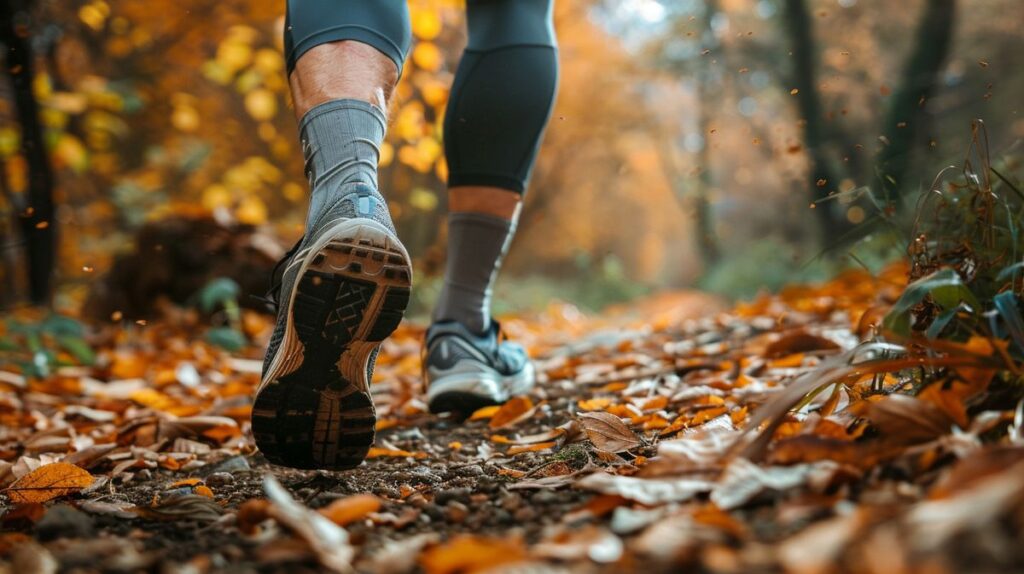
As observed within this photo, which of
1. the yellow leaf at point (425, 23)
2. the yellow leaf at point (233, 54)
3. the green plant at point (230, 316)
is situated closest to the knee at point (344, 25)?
the green plant at point (230, 316)

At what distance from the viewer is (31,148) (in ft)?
11.0

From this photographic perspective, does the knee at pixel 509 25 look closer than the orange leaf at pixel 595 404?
No

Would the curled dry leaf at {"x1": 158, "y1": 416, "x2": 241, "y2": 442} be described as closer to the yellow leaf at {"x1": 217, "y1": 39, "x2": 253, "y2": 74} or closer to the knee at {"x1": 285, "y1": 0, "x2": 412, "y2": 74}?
the knee at {"x1": 285, "y1": 0, "x2": 412, "y2": 74}

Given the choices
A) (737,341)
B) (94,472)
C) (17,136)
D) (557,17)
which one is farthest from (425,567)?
(557,17)

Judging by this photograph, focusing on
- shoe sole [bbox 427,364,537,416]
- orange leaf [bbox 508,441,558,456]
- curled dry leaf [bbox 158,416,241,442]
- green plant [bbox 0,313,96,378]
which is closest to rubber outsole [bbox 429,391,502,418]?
shoe sole [bbox 427,364,537,416]

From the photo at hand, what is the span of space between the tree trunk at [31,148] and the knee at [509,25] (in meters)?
2.08

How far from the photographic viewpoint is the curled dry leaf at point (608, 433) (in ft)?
3.76

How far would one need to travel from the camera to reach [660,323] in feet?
10.2

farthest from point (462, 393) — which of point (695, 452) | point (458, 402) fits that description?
point (695, 452)

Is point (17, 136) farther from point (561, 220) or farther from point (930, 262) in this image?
point (561, 220)

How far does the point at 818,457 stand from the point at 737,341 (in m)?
1.50

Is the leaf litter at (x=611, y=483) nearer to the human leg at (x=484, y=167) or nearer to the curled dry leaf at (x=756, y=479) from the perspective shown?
the curled dry leaf at (x=756, y=479)

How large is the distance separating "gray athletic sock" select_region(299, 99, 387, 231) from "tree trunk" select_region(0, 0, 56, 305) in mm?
2322

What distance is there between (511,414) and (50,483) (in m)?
0.81
